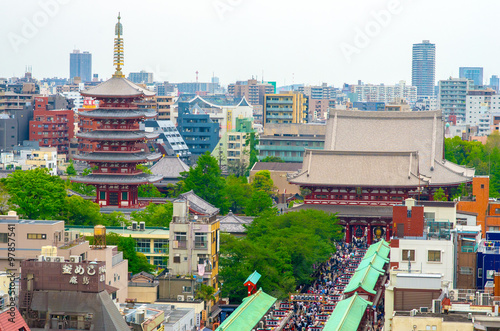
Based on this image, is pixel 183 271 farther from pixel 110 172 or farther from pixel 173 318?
pixel 110 172

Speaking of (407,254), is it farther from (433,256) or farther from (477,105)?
(477,105)

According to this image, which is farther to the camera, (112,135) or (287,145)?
(287,145)

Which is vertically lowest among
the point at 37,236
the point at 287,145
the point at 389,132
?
the point at 37,236

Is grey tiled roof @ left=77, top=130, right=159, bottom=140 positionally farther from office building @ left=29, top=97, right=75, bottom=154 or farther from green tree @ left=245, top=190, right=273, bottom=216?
office building @ left=29, top=97, right=75, bottom=154

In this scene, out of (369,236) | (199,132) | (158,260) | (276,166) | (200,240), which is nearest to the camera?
(200,240)

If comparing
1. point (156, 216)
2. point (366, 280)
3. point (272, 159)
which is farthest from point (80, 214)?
point (272, 159)

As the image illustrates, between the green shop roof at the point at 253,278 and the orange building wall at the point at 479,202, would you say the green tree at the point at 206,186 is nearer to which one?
the orange building wall at the point at 479,202
